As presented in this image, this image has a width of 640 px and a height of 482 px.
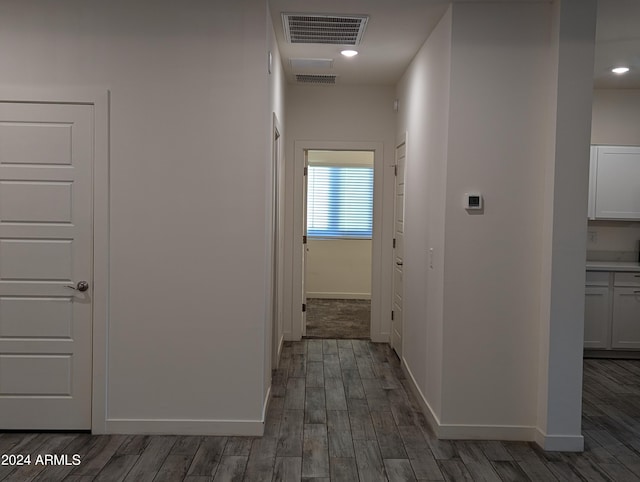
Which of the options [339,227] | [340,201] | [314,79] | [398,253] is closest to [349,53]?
[314,79]

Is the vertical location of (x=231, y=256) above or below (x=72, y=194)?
below

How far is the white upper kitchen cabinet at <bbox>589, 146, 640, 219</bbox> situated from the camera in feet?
19.1

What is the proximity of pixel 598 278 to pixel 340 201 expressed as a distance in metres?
4.32

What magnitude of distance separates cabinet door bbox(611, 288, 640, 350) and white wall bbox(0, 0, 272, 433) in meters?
3.62

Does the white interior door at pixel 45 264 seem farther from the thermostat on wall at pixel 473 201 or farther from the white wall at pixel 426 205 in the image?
the thermostat on wall at pixel 473 201

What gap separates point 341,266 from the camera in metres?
9.09

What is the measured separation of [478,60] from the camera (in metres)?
3.55

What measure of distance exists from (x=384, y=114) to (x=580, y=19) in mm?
2872

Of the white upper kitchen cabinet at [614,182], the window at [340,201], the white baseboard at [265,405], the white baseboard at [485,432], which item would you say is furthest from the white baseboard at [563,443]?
the window at [340,201]

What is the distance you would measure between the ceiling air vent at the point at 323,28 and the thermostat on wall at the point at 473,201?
133 centimetres

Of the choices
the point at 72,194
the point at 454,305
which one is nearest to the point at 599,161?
the point at 454,305

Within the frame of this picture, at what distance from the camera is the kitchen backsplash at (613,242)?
612 centimetres

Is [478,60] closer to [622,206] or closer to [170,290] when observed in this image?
[170,290]

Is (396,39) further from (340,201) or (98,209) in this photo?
(340,201)
